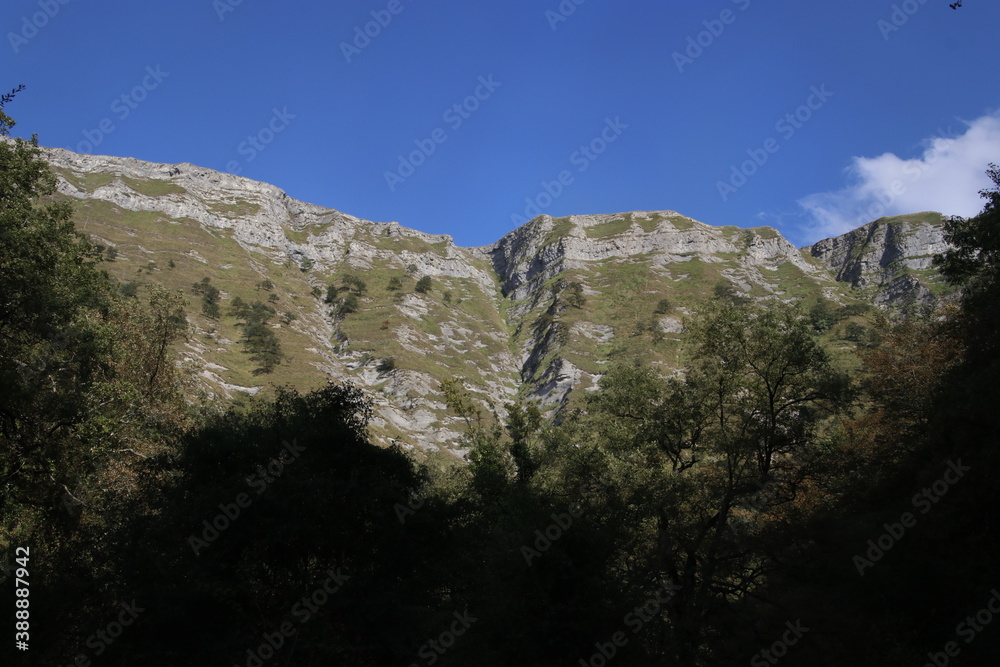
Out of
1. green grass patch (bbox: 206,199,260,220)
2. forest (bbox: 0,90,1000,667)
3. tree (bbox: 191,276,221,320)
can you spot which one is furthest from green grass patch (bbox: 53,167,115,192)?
forest (bbox: 0,90,1000,667)

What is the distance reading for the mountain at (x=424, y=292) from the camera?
101 m

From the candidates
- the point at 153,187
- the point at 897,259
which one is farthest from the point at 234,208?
the point at 897,259

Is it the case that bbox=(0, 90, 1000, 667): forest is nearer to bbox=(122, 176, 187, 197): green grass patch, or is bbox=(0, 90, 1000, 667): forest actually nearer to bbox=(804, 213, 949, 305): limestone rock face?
bbox=(804, 213, 949, 305): limestone rock face

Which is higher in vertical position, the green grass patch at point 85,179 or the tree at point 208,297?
the green grass patch at point 85,179

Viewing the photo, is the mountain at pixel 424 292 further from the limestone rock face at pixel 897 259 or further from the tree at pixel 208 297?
the tree at pixel 208 297

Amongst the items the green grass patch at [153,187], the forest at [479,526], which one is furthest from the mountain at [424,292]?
the forest at [479,526]

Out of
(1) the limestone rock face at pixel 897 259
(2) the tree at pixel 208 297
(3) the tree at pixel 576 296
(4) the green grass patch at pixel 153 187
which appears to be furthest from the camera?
(4) the green grass patch at pixel 153 187

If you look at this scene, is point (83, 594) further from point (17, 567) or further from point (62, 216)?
point (62, 216)

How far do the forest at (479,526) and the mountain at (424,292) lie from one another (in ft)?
185

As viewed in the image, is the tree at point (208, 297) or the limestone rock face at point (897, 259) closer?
the tree at point (208, 297)

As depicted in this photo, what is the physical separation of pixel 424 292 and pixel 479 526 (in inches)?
5602

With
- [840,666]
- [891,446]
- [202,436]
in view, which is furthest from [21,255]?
[891,446]

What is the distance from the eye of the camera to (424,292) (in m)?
164

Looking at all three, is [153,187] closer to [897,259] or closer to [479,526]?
[479,526]
